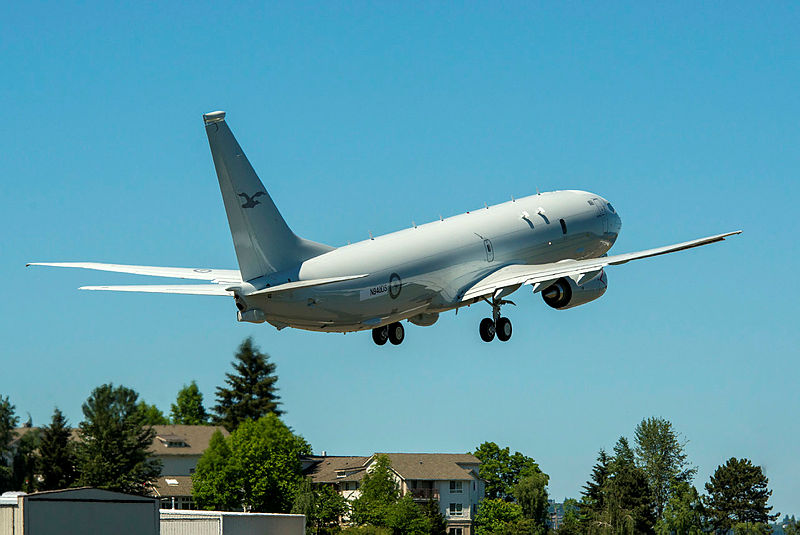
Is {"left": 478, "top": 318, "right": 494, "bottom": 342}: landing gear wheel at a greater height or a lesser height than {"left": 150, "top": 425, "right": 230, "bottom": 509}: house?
greater

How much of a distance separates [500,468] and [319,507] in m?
42.5

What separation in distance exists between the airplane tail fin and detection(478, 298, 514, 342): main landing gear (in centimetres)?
1273

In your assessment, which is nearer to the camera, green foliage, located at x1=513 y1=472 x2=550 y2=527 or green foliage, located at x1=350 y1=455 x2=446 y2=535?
green foliage, located at x1=350 y1=455 x2=446 y2=535

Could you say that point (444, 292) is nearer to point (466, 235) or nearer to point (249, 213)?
point (466, 235)

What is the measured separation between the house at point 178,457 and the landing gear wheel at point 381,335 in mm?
73895

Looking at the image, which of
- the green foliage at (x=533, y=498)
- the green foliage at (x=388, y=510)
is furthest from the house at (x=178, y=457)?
the green foliage at (x=533, y=498)

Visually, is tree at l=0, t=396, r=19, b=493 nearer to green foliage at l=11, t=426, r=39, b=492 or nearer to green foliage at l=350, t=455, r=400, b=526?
green foliage at l=11, t=426, r=39, b=492

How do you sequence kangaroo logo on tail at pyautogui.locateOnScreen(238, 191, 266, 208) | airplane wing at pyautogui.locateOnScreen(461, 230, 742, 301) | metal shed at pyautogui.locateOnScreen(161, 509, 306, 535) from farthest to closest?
1. metal shed at pyautogui.locateOnScreen(161, 509, 306, 535)
2. airplane wing at pyautogui.locateOnScreen(461, 230, 742, 301)
3. kangaroo logo on tail at pyautogui.locateOnScreen(238, 191, 266, 208)

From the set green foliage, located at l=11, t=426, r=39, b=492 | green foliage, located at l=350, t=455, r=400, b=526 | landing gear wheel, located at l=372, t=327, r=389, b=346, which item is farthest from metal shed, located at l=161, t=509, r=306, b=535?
green foliage, located at l=350, t=455, r=400, b=526

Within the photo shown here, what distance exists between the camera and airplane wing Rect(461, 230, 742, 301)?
58.0 meters

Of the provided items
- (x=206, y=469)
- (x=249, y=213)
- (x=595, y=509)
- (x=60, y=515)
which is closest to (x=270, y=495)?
(x=206, y=469)

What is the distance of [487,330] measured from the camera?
6266 cm

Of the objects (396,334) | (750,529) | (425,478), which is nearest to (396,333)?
(396,334)

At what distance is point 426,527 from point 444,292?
75.8 metres
